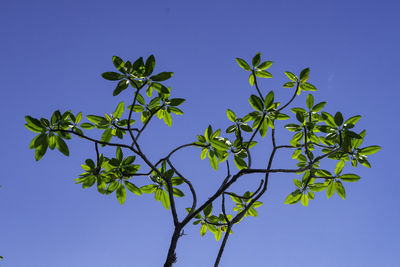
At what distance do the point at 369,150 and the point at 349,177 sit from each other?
233 mm

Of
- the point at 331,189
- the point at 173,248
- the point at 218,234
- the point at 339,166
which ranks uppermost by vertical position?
the point at 339,166

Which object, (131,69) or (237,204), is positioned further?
(237,204)

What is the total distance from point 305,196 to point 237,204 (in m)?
0.52

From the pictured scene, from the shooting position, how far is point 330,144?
95.1 inches

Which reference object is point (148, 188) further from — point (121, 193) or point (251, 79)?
point (251, 79)

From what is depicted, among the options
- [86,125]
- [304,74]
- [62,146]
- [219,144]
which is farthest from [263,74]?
[62,146]

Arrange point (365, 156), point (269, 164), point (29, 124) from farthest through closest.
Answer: point (365, 156) → point (269, 164) → point (29, 124)

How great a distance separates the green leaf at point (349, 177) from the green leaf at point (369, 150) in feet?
0.56

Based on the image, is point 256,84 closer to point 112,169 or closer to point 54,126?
point 112,169

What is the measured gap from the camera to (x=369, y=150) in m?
2.35

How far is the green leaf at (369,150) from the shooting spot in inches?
92.2

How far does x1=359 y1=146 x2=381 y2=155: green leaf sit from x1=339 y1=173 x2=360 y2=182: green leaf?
0.17 metres

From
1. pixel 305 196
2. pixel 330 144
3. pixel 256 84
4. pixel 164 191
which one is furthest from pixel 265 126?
pixel 164 191

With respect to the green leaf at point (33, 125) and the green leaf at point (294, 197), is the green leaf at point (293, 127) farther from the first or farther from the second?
the green leaf at point (33, 125)
